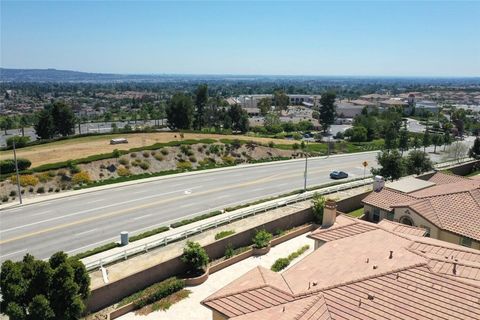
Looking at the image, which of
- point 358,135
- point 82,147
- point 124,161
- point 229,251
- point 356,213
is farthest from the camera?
point 358,135

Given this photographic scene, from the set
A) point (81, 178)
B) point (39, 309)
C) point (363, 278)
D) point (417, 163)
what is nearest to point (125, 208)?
point (81, 178)

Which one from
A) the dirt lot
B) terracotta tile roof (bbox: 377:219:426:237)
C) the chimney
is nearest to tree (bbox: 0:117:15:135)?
the dirt lot

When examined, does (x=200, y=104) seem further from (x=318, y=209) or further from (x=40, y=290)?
(x=40, y=290)

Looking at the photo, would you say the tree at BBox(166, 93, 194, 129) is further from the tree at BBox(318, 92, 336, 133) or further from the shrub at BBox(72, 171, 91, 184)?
the tree at BBox(318, 92, 336, 133)

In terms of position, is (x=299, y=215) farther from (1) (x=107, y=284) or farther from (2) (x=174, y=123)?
(2) (x=174, y=123)

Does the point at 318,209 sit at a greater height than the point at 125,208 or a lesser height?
greater
